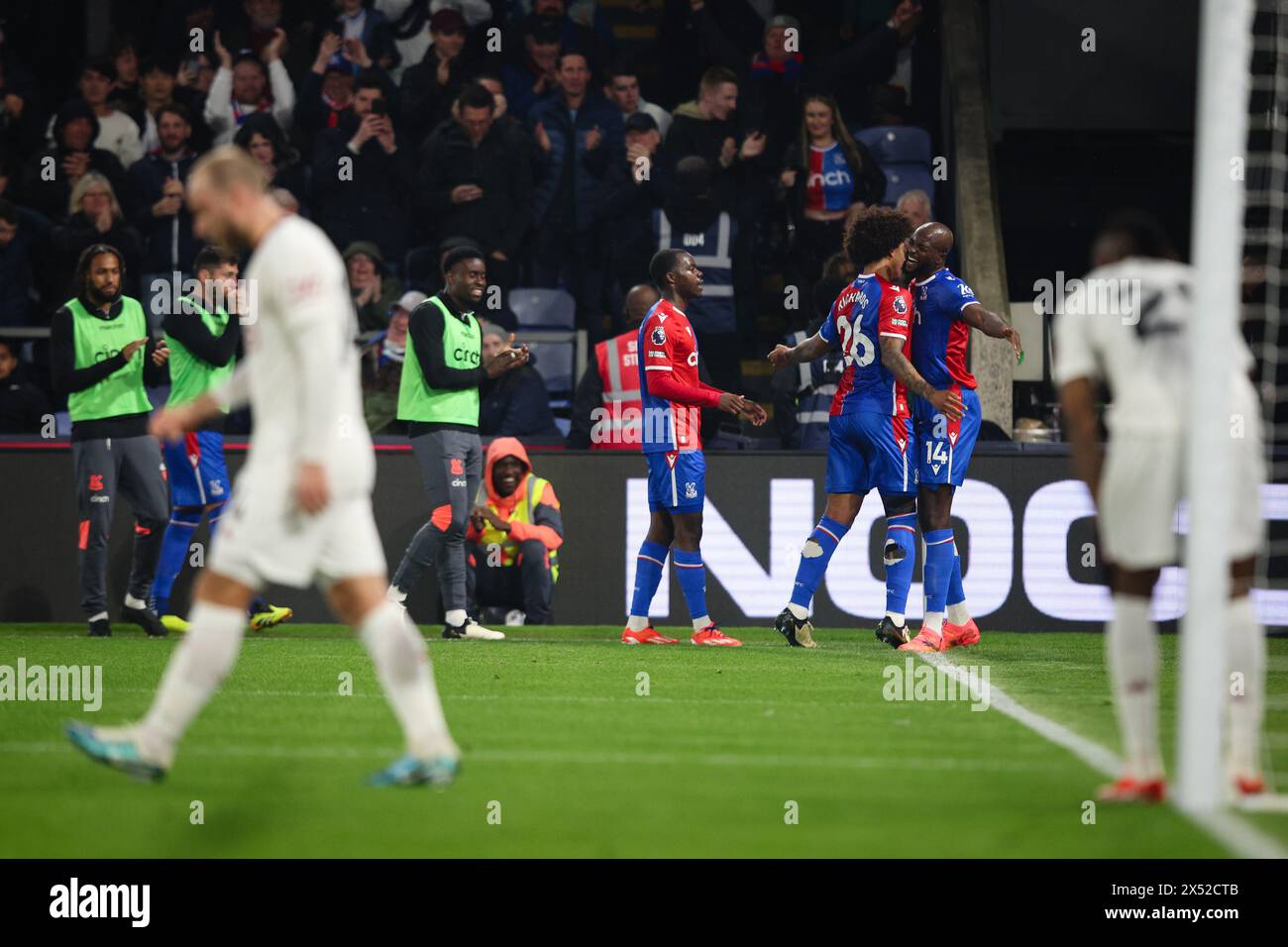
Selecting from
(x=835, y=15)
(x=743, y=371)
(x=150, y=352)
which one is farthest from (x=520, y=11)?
(x=150, y=352)

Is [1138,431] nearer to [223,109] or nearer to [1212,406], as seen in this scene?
[1212,406]

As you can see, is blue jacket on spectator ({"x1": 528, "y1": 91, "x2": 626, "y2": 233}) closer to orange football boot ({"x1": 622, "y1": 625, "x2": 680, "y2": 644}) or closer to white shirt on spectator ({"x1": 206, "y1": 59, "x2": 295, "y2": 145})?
white shirt on spectator ({"x1": 206, "y1": 59, "x2": 295, "y2": 145})

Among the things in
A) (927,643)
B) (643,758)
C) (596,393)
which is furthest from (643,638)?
(643,758)

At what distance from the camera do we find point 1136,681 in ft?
17.3

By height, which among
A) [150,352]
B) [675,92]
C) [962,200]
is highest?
[675,92]

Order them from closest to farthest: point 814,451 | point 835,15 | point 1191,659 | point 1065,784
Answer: point 1191,659 < point 1065,784 < point 814,451 < point 835,15

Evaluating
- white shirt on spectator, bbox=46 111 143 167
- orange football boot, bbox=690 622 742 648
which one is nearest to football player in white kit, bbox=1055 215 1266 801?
orange football boot, bbox=690 622 742 648

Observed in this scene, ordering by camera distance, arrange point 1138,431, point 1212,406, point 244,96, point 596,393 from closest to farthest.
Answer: point 1212,406 < point 1138,431 < point 596,393 < point 244,96

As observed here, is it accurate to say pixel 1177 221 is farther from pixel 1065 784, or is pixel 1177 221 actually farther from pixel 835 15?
pixel 1065 784

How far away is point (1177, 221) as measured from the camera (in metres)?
18.7

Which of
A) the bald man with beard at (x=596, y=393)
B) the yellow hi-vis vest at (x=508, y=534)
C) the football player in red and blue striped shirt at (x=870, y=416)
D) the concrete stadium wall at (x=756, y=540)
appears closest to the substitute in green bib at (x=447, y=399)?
the yellow hi-vis vest at (x=508, y=534)

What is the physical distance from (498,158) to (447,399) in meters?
5.21

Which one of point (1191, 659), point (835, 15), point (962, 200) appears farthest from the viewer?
point (835, 15)

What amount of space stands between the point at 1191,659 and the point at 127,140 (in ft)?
44.7
